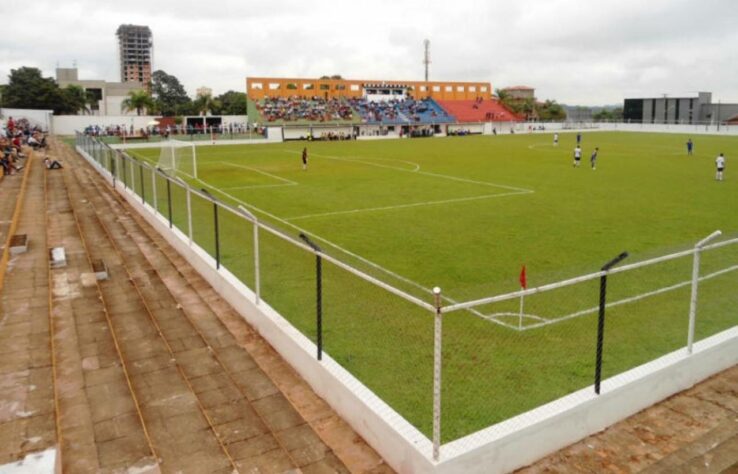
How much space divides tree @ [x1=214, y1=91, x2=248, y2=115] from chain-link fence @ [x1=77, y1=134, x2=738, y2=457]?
386ft

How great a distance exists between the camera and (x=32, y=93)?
334 feet

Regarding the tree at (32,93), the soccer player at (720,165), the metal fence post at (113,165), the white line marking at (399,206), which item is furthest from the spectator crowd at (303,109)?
the white line marking at (399,206)

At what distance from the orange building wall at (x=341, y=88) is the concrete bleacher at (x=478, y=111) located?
282 cm

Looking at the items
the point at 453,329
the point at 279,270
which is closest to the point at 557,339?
the point at 453,329

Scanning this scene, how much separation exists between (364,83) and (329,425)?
97592 mm

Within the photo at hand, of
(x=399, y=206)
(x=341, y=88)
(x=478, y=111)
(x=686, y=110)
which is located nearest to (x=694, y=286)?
(x=399, y=206)

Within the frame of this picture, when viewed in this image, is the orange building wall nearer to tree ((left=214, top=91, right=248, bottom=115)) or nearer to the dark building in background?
the dark building in background

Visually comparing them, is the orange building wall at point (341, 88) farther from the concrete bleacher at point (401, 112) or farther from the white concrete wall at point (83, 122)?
the white concrete wall at point (83, 122)

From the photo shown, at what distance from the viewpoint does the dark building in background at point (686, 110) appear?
4158 inches

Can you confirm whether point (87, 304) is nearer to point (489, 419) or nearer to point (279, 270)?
point (279, 270)

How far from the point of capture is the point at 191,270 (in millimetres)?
13391

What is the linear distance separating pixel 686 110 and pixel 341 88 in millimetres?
59992

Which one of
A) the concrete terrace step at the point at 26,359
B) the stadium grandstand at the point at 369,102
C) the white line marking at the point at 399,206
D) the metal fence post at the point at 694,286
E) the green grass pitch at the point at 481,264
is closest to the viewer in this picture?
the concrete terrace step at the point at 26,359

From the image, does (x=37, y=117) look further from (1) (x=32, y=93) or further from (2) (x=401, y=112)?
(2) (x=401, y=112)
